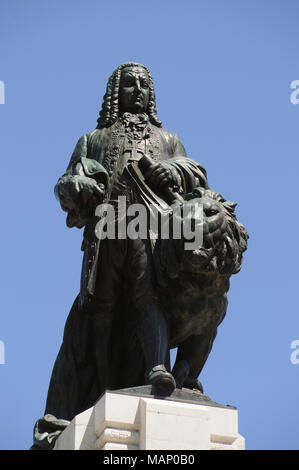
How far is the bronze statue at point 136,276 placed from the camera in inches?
589

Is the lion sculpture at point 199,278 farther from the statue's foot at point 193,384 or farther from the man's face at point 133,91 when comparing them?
the man's face at point 133,91

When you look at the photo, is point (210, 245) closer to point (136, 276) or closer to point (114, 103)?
point (136, 276)

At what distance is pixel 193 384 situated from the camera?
51.0ft

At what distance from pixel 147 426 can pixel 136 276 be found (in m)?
2.24

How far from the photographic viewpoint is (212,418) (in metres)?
14.2

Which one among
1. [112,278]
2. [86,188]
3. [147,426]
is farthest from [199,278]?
[147,426]

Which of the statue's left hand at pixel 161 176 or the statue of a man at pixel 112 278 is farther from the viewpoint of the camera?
the statue's left hand at pixel 161 176

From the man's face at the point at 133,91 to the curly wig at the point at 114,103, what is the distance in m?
0.08

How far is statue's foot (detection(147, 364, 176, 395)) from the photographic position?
46.9 ft

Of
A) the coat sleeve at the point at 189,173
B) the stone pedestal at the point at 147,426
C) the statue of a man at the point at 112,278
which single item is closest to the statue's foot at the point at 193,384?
the statue of a man at the point at 112,278

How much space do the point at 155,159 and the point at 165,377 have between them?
3006 millimetres

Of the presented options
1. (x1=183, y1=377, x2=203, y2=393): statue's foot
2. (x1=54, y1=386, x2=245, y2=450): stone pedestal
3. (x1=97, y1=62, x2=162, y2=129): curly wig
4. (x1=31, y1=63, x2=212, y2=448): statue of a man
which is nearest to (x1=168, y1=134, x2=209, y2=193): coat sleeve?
(x1=31, y1=63, x2=212, y2=448): statue of a man
